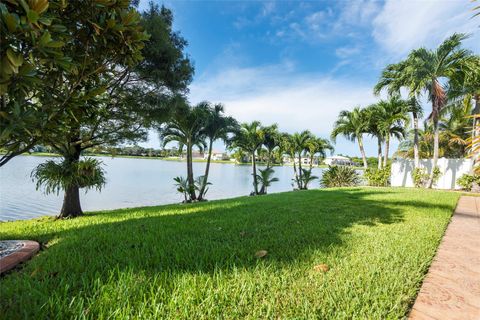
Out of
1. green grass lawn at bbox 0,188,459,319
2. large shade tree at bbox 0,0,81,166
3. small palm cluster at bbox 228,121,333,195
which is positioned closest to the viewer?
green grass lawn at bbox 0,188,459,319

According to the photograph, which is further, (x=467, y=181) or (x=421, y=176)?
(x=421, y=176)

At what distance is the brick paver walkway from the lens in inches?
66.4

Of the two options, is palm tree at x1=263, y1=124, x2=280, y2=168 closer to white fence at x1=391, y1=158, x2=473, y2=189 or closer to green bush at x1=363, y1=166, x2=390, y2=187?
green bush at x1=363, y1=166, x2=390, y2=187

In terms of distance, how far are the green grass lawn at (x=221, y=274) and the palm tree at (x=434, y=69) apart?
530 inches

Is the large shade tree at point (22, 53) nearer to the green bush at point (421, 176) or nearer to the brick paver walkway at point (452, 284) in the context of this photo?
the brick paver walkway at point (452, 284)

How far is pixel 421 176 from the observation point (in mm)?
14875

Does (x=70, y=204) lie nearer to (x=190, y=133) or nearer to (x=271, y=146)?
(x=190, y=133)

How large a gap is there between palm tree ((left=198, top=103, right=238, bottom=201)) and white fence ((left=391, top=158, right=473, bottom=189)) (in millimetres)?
12275

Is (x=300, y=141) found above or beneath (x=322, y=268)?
above

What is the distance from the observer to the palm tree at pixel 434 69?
12914 millimetres

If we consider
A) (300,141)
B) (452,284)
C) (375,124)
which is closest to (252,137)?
(300,141)

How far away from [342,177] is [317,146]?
7.86 m

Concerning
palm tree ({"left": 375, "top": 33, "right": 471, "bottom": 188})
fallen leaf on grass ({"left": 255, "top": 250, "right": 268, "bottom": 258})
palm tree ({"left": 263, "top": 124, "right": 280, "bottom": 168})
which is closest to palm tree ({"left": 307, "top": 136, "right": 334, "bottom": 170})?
palm tree ({"left": 263, "top": 124, "right": 280, "bottom": 168})

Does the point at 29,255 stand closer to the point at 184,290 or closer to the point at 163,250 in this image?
the point at 163,250
